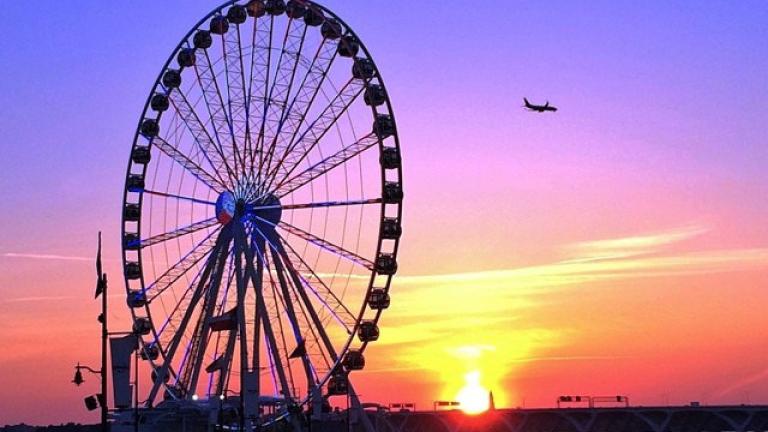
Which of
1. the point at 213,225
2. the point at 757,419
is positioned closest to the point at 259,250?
the point at 213,225

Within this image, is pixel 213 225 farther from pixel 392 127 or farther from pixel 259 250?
pixel 392 127

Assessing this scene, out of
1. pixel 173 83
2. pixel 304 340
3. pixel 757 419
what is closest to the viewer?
pixel 304 340

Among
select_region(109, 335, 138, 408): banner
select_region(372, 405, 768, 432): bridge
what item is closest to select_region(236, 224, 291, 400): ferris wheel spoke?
A: select_region(109, 335, 138, 408): banner

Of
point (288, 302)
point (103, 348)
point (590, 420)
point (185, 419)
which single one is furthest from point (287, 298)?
point (590, 420)

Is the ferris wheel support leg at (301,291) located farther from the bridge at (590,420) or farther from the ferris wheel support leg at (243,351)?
the bridge at (590,420)

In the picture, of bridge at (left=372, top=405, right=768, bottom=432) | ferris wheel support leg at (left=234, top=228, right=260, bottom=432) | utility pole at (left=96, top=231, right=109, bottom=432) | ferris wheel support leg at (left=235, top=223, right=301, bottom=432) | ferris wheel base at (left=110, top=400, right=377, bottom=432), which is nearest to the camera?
utility pole at (left=96, top=231, right=109, bottom=432)

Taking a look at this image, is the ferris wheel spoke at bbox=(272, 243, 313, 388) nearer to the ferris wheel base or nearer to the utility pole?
the ferris wheel base

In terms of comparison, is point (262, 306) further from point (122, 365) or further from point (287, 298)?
point (122, 365)

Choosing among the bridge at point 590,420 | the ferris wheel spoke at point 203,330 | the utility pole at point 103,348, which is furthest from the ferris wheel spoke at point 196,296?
the bridge at point 590,420
